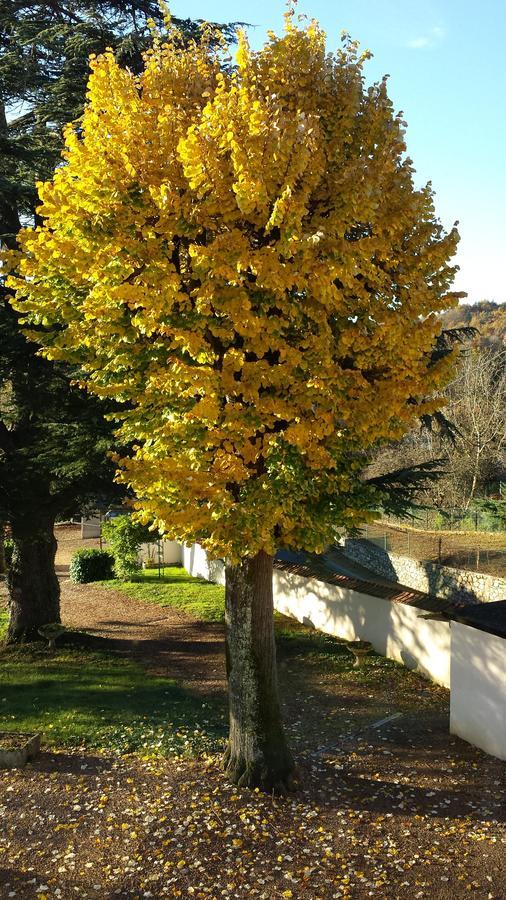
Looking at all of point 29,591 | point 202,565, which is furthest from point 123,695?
point 202,565

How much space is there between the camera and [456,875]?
670 cm

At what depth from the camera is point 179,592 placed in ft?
72.4

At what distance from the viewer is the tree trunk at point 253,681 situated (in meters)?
8.71

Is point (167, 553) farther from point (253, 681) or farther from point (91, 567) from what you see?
point (253, 681)

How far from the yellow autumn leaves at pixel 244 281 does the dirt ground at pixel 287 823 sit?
3.06m

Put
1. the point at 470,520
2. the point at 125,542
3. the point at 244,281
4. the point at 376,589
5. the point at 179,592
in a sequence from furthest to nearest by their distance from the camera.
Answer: the point at 470,520
the point at 125,542
the point at 179,592
the point at 376,589
the point at 244,281

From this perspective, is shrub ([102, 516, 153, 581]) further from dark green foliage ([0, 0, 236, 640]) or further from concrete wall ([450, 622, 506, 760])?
concrete wall ([450, 622, 506, 760])

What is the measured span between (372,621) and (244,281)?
31.6ft

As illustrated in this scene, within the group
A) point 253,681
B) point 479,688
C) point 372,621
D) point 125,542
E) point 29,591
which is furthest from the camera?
point 125,542

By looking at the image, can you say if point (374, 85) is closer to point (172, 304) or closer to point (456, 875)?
point (172, 304)

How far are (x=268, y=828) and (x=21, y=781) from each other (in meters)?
3.36

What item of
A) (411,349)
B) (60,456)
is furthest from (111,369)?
(60,456)

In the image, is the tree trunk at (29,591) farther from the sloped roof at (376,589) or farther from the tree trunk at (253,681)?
the tree trunk at (253,681)

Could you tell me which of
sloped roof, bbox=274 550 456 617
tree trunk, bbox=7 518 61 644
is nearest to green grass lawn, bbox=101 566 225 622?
sloped roof, bbox=274 550 456 617
